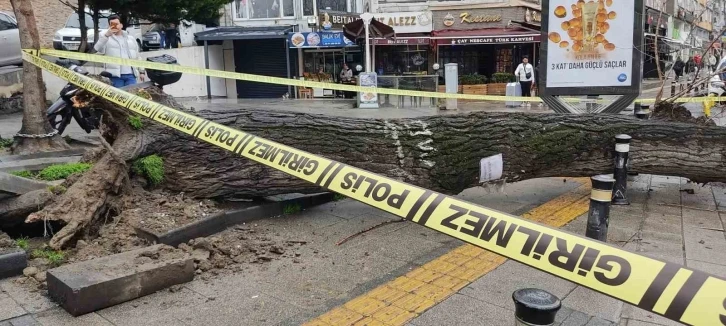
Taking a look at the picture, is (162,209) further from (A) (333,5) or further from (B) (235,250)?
(A) (333,5)

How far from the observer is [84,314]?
338 centimetres

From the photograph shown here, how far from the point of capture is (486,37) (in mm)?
23219

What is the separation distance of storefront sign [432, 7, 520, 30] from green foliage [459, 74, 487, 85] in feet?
7.72

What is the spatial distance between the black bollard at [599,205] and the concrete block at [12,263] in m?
4.10

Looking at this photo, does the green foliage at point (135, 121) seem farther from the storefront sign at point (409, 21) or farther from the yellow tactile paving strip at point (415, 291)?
the storefront sign at point (409, 21)

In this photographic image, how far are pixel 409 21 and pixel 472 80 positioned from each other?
150 inches

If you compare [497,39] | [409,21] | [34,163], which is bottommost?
[34,163]

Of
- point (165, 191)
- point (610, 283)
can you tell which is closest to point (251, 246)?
point (165, 191)

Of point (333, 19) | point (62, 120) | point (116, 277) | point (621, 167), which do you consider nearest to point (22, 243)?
point (116, 277)

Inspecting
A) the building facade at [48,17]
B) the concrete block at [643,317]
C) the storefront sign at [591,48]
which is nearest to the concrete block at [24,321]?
the concrete block at [643,317]

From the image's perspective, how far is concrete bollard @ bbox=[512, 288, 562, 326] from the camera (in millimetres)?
2355

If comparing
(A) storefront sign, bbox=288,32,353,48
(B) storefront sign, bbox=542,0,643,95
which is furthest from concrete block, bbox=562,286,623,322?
(A) storefront sign, bbox=288,32,353,48

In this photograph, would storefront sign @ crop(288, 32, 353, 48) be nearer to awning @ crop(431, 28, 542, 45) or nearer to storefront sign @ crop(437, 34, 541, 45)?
awning @ crop(431, 28, 542, 45)

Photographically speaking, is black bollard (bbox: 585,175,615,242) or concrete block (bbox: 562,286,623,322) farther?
black bollard (bbox: 585,175,615,242)
